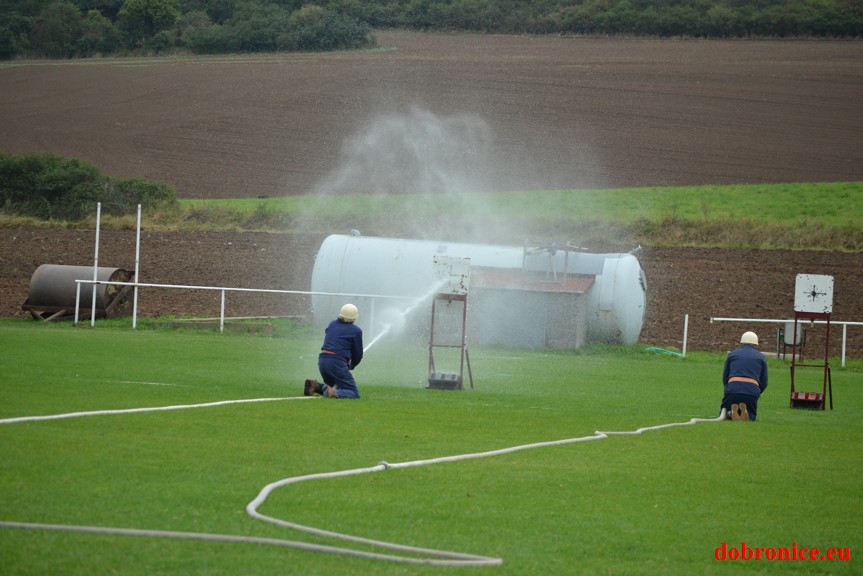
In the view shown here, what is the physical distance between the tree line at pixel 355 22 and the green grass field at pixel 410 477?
65.4 metres

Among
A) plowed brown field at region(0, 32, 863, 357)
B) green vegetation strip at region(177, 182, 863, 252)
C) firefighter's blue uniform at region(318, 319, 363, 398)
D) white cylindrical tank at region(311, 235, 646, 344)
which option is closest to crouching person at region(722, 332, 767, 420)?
firefighter's blue uniform at region(318, 319, 363, 398)

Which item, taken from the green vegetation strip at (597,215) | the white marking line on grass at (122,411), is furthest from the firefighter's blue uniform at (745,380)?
the green vegetation strip at (597,215)

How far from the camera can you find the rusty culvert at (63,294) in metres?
34.7

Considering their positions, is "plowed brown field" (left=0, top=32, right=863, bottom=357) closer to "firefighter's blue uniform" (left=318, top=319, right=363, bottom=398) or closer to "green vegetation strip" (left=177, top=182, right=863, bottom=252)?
"green vegetation strip" (left=177, top=182, right=863, bottom=252)

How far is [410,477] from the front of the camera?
10.8m

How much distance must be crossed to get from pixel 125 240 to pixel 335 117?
88.3 ft

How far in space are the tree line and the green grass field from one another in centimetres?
6542

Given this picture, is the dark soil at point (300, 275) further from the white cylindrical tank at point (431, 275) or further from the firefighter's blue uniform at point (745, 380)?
the firefighter's blue uniform at point (745, 380)

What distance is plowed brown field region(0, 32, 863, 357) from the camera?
Answer: 63500 millimetres

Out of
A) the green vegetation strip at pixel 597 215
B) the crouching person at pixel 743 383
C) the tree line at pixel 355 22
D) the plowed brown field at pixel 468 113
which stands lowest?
the crouching person at pixel 743 383

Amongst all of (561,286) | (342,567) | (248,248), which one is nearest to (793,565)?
(342,567)

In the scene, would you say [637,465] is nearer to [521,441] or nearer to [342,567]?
[521,441]

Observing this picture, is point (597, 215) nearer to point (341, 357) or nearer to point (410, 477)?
point (341, 357)

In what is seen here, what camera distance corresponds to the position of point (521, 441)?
1384 centimetres
